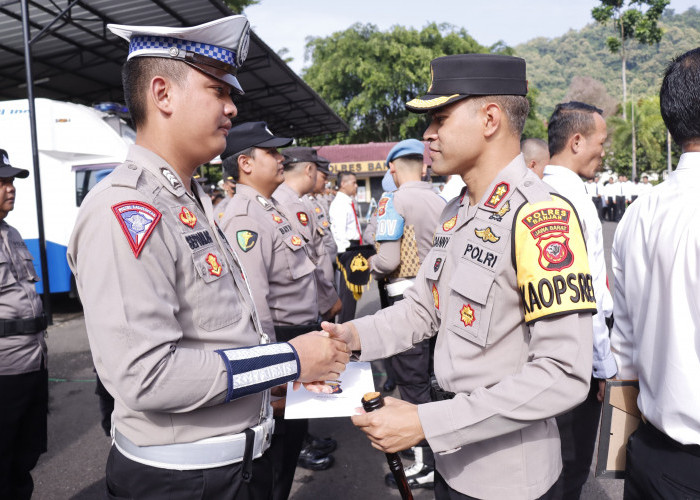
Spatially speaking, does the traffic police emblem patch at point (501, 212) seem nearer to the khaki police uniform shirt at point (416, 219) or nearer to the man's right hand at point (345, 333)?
the man's right hand at point (345, 333)

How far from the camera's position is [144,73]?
157 centimetres

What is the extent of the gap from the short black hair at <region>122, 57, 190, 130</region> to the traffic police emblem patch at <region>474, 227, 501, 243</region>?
102cm

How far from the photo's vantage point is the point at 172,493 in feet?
4.92

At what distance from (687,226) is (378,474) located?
2.81 m

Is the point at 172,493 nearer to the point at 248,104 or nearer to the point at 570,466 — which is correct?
the point at 570,466

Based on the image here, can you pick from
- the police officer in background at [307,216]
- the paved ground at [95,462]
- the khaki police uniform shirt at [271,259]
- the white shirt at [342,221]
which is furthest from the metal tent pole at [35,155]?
the khaki police uniform shirt at [271,259]

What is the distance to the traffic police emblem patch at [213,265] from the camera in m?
1.53

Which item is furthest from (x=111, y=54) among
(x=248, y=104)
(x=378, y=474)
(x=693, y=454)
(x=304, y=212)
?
(x=693, y=454)

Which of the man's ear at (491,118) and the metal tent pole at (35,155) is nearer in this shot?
the man's ear at (491,118)

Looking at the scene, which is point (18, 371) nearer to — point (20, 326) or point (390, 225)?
point (20, 326)

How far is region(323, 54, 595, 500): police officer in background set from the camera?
52.4 inches

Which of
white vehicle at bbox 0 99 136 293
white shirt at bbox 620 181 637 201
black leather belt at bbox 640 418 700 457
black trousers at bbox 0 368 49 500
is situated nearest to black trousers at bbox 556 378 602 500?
black leather belt at bbox 640 418 700 457

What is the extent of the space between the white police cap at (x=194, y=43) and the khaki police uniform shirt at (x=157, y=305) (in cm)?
31

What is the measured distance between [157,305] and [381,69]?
32469 mm
